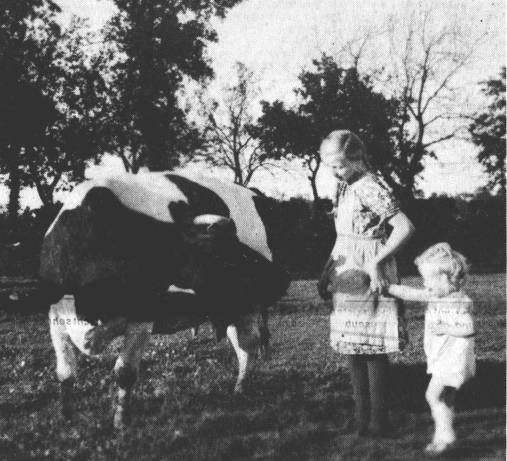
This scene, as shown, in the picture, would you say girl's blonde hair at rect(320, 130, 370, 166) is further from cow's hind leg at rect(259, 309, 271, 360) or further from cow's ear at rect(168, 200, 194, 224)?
cow's hind leg at rect(259, 309, 271, 360)

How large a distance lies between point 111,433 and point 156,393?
0.75 meters

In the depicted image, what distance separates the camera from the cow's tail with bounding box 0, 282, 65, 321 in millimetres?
3664

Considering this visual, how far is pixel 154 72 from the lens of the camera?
22.9 feet

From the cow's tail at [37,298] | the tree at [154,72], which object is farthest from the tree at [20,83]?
the cow's tail at [37,298]

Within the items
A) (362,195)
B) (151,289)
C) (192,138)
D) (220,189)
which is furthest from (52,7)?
(362,195)

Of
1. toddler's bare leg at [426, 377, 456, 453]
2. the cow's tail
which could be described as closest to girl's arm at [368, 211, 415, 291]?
toddler's bare leg at [426, 377, 456, 453]

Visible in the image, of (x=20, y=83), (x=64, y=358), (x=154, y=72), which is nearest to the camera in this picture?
(x=64, y=358)

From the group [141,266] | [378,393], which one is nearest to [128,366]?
[141,266]

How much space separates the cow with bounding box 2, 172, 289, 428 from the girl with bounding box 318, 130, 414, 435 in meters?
0.78

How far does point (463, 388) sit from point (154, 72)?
484 cm

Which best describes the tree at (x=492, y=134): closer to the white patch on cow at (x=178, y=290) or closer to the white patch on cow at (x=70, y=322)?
the white patch on cow at (x=178, y=290)

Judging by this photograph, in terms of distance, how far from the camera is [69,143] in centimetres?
1162

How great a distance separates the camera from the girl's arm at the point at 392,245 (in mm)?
3092

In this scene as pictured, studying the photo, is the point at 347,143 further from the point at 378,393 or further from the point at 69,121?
the point at 69,121
